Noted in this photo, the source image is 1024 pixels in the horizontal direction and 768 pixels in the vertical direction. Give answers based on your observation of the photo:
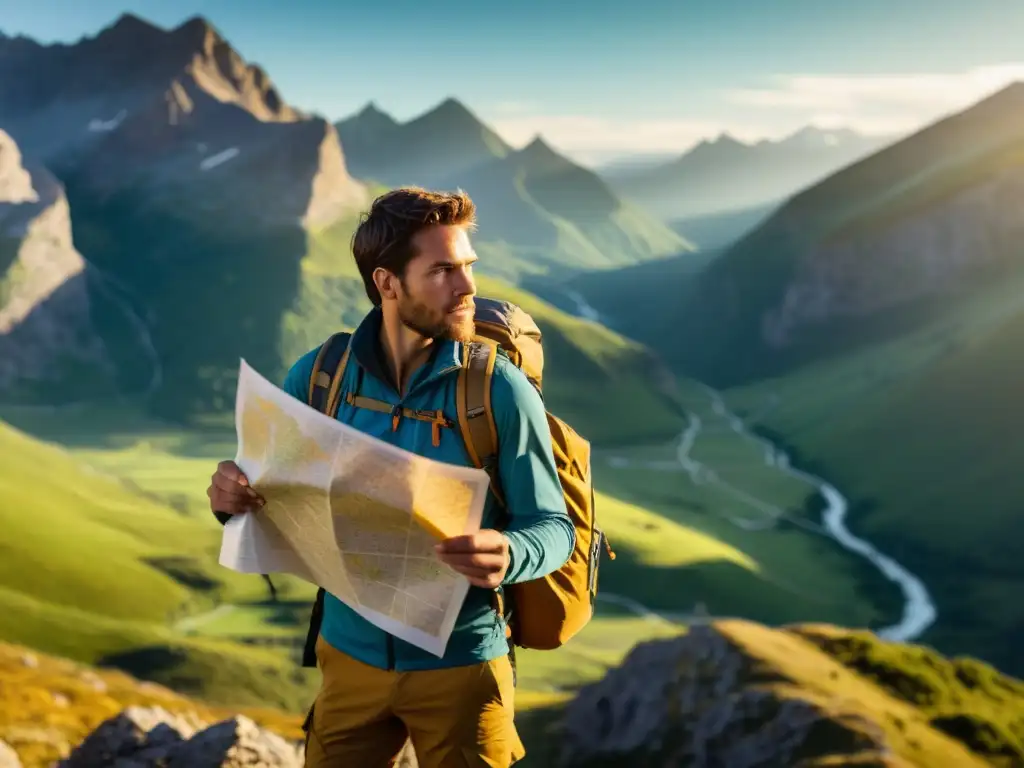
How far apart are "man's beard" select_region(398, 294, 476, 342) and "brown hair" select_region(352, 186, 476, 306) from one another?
0.23m

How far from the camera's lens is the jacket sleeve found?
625 centimetres

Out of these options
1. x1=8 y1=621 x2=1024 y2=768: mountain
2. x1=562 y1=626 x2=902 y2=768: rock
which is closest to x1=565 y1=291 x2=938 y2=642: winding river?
x1=8 y1=621 x2=1024 y2=768: mountain

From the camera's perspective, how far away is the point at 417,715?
22.4 feet

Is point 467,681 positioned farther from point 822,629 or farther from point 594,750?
point 822,629

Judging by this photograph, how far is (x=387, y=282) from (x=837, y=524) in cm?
13829

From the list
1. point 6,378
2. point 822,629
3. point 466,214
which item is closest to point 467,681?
point 466,214

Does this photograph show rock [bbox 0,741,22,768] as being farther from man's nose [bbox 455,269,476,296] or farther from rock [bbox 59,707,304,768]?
man's nose [bbox 455,269,476,296]

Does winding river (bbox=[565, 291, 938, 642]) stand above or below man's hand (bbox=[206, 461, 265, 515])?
below

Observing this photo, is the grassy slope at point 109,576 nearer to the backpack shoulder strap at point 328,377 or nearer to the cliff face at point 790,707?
the cliff face at point 790,707

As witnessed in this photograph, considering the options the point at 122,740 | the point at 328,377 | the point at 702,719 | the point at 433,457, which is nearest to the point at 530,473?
the point at 433,457

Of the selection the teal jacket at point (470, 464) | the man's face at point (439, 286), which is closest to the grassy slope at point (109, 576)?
the teal jacket at point (470, 464)

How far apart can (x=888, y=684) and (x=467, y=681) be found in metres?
30.4

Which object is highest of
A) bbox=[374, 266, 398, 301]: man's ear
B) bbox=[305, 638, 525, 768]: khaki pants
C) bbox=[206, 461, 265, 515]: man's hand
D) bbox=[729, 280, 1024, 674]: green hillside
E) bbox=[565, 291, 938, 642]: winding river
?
bbox=[374, 266, 398, 301]: man's ear

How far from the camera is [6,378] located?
6053 inches
